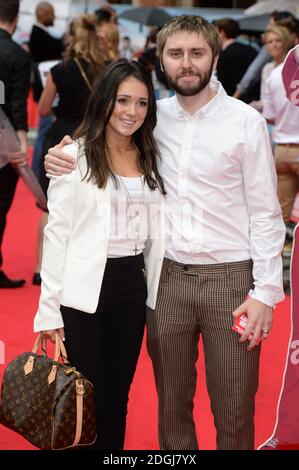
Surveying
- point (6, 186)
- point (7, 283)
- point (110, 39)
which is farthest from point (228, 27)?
point (7, 283)

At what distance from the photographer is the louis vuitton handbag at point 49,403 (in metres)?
2.63

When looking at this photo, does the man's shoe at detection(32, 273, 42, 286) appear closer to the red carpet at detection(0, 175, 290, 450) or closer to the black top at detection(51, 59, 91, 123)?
the red carpet at detection(0, 175, 290, 450)

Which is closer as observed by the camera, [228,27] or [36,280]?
[36,280]

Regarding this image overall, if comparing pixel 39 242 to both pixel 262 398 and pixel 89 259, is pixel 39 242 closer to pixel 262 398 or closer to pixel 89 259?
pixel 262 398

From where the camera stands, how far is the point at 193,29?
275cm

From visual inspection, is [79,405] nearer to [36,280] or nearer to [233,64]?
[36,280]

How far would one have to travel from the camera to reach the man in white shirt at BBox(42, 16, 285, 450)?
A: 273cm

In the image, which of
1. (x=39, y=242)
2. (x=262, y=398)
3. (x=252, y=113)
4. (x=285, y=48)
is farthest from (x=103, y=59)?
(x=252, y=113)

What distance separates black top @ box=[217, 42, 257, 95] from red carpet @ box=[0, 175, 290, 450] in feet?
8.33

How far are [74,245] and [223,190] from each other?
0.51m

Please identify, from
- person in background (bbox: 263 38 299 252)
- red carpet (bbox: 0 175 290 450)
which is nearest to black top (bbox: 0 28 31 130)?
red carpet (bbox: 0 175 290 450)

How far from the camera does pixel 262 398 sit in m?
4.11

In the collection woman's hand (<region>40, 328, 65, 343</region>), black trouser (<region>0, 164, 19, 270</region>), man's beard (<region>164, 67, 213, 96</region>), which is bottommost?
black trouser (<region>0, 164, 19, 270</region>)
